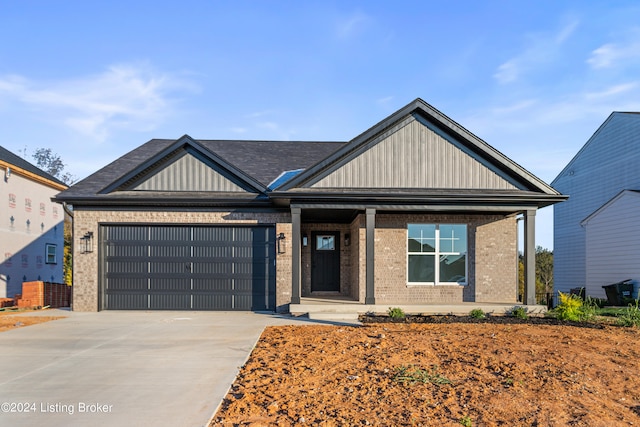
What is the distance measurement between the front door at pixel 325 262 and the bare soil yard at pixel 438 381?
787 centimetres

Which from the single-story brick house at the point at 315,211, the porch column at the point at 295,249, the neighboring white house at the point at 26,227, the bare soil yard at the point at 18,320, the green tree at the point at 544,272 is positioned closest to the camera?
the bare soil yard at the point at 18,320

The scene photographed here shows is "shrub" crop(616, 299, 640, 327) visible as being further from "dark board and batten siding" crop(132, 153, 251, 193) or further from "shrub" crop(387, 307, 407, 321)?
"dark board and batten siding" crop(132, 153, 251, 193)

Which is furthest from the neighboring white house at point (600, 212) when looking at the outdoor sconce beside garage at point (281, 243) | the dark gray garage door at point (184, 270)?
the dark gray garage door at point (184, 270)

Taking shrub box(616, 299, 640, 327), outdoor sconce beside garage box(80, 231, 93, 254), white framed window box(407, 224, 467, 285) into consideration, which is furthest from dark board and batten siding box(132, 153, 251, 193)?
shrub box(616, 299, 640, 327)

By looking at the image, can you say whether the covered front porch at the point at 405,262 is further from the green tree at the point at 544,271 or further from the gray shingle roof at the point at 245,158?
the green tree at the point at 544,271

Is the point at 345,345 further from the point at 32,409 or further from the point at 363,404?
the point at 32,409

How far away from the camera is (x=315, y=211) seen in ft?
47.2

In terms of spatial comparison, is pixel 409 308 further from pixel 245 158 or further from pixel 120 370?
pixel 120 370

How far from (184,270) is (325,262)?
5.41m

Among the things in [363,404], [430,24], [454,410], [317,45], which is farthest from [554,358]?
[317,45]

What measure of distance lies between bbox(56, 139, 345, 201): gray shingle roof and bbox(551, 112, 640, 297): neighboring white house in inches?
452

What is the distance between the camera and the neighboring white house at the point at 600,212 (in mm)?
18531

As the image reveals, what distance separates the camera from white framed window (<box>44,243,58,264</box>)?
2391 centimetres

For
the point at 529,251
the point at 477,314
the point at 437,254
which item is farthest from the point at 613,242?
the point at 477,314
